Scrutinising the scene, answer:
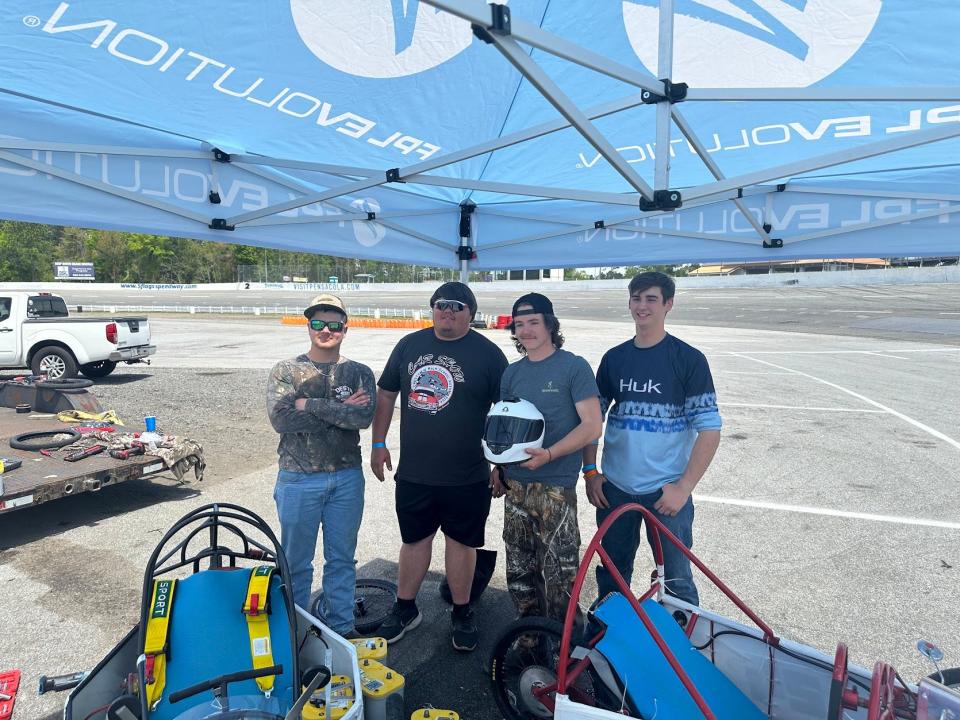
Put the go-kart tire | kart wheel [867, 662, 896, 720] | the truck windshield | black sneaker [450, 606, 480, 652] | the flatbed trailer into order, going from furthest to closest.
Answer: the truck windshield < the go-kart tire < the flatbed trailer < black sneaker [450, 606, 480, 652] < kart wheel [867, 662, 896, 720]

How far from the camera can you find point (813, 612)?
3.83 meters

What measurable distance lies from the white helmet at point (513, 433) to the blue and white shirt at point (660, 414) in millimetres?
550

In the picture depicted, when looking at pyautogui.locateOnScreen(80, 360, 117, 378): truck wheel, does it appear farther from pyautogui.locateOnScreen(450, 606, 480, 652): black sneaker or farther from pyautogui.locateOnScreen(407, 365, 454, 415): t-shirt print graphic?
pyautogui.locateOnScreen(450, 606, 480, 652): black sneaker

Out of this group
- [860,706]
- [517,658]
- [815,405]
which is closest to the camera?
[860,706]

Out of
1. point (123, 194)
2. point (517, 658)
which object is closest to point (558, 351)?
point (517, 658)

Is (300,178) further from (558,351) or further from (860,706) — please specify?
(860,706)

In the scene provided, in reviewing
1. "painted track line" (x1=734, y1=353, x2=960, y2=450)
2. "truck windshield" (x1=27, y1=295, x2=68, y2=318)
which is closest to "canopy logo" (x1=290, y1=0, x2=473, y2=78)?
"painted track line" (x1=734, y1=353, x2=960, y2=450)

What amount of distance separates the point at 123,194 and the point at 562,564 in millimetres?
3491

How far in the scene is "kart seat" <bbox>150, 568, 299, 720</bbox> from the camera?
2136mm

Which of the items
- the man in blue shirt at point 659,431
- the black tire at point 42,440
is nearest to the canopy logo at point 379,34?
the man in blue shirt at point 659,431

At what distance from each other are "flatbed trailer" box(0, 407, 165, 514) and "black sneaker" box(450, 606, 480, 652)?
3.50 meters

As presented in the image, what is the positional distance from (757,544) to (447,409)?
335 centimetres

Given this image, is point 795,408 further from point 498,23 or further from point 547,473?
point 498,23

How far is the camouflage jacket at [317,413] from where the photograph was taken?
3.04 metres
